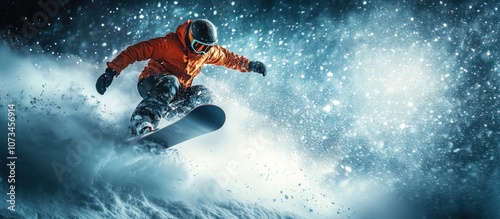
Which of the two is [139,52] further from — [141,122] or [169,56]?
[141,122]

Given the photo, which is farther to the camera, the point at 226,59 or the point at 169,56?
the point at 226,59

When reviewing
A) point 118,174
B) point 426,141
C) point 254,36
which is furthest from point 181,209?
point 426,141

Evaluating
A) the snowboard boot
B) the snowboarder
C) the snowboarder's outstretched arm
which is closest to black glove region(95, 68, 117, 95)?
the snowboarder

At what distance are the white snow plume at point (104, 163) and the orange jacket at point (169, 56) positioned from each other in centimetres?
125

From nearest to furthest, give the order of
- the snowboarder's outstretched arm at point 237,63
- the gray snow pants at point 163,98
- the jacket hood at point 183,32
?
the gray snow pants at point 163,98, the jacket hood at point 183,32, the snowboarder's outstretched arm at point 237,63

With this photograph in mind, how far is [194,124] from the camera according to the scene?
3.31m

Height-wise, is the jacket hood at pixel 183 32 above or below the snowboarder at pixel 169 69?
above

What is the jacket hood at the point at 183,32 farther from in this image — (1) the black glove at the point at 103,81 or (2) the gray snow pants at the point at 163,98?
(1) the black glove at the point at 103,81

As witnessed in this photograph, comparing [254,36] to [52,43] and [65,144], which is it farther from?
[52,43]

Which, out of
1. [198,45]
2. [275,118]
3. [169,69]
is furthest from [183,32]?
[275,118]

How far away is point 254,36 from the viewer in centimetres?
791

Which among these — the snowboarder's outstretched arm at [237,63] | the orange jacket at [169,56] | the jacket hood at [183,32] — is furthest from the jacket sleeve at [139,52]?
the snowboarder's outstretched arm at [237,63]

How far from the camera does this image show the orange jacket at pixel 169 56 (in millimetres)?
3443

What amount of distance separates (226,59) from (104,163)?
7.04 ft
